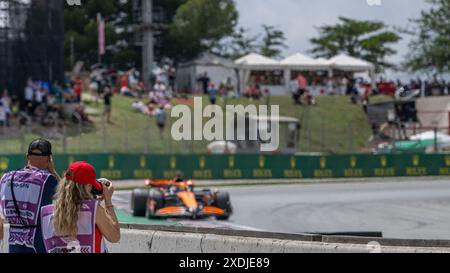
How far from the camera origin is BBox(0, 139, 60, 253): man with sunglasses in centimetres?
733

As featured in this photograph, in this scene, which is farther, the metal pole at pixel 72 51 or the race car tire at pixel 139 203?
the metal pole at pixel 72 51

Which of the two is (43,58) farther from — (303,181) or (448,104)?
(448,104)

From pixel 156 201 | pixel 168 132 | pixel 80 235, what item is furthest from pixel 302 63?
pixel 80 235

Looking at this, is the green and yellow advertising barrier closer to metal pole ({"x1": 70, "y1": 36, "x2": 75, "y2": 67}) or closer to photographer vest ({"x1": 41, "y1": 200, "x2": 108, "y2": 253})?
metal pole ({"x1": 70, "y1": 36, "x2": 75, "y2": 67})

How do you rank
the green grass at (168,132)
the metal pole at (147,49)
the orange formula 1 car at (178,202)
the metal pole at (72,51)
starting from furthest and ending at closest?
the metal pole at (72,51) → the metal pole at (147,49) → the green grass at (168,132) → the orange formula 1 car at (178,202)

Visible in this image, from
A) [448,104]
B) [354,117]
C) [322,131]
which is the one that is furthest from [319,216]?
[448,104]

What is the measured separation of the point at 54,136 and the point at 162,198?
38.3ft

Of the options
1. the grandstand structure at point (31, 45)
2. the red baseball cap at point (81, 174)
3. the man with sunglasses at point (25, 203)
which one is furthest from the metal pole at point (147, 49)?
the red baseball cap at point (81, 174)

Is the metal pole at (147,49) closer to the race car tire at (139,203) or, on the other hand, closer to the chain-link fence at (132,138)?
the chain-link fence at (132,138)

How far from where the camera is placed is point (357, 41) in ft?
217

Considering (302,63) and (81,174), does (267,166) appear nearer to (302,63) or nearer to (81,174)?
(302,63)

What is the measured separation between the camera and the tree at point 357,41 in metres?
59.7

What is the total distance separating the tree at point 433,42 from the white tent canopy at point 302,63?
376 centimetres

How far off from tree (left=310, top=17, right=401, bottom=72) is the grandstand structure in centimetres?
2322
